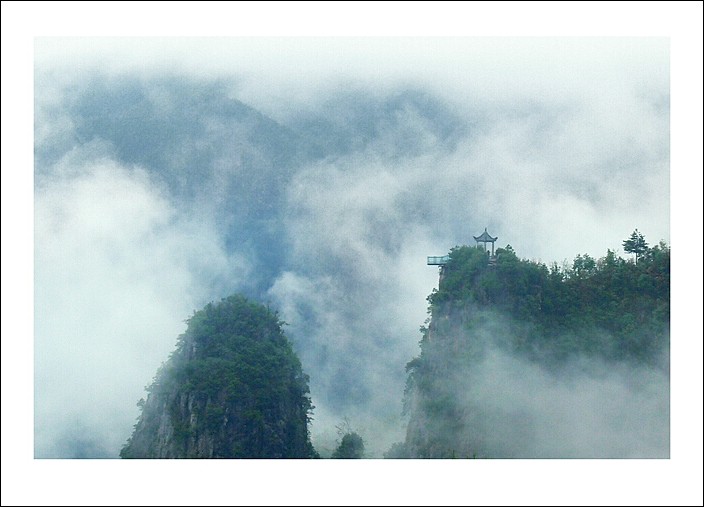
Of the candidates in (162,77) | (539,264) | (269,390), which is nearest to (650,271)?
(539,264)

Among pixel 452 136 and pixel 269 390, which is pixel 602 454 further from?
pixel 452 136

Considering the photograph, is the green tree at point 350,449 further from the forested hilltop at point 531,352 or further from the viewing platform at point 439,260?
the viewing platform at point 439,260

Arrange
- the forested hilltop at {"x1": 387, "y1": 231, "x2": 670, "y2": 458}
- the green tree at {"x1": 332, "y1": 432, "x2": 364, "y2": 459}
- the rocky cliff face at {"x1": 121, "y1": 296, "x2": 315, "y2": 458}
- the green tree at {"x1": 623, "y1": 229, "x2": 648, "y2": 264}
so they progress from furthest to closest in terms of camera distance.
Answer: the green tree at {"x1": 623, "y1": 229, "x2": 648, "y2": 264} < the green tree at {"x1": 332, "y1": 432, "x2": 364, "y2": 459} < the rocky cliff face at {"x1": 121, "y1": 296, "x2": 315, "y2": 458} < the forested hilltop at {"x1": 387, "y1": 231, "x2": 670, "y2": 458}

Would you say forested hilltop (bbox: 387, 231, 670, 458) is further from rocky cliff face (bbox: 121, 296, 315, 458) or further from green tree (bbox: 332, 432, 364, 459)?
rocky cliff face (bbox: 121, 296, 315, 458)

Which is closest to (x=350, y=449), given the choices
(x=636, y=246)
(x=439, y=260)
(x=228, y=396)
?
(x=228, y=396)

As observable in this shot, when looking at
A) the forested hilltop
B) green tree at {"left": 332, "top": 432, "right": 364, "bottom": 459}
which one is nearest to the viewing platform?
the forested hilltop

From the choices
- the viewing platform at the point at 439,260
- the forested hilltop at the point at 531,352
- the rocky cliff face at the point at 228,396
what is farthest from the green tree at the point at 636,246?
the rocky cliff face at the point at 228,396

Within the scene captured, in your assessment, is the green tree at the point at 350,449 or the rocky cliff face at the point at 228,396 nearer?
the rocky cliff face at the point at 228,396
